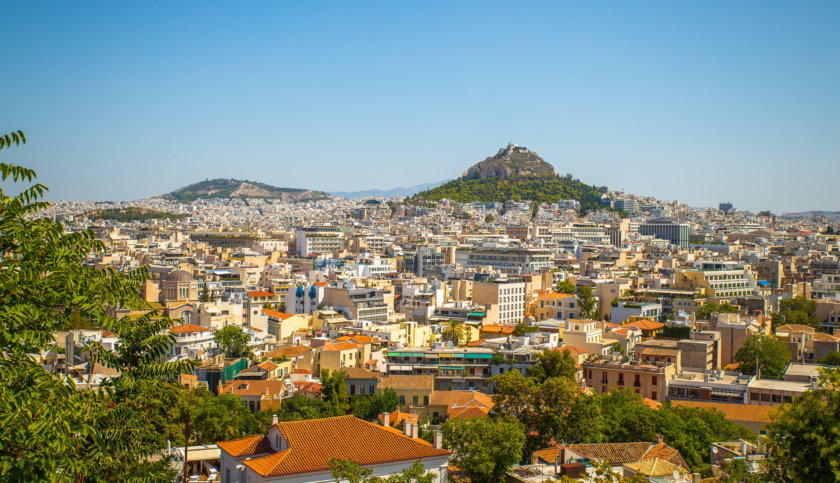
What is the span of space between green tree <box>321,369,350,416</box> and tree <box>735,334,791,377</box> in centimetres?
1669

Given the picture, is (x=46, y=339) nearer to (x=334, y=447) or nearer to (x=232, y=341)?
(x=334, y=447)

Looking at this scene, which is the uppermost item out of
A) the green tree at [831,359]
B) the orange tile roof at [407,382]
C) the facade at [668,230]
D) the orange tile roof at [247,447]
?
the facade at [668,230]

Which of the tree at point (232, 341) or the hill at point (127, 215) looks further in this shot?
the hill at point (127, 215)

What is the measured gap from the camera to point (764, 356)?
31797mm

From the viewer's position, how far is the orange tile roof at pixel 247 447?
13992 millimetres

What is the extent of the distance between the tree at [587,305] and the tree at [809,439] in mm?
32680

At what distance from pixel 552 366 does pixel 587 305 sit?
17042 millimetres

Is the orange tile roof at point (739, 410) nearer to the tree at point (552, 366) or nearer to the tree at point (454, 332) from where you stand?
the tree at point (552, 366)

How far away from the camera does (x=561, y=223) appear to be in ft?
345

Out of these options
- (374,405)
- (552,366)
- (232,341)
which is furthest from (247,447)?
(232,341)

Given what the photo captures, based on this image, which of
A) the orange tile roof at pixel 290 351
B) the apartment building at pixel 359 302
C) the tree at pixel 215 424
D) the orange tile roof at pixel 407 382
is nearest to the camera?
the tree at pixel 215 424

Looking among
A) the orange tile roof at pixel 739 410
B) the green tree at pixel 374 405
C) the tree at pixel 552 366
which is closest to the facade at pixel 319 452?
the green tree at pixel 374 405

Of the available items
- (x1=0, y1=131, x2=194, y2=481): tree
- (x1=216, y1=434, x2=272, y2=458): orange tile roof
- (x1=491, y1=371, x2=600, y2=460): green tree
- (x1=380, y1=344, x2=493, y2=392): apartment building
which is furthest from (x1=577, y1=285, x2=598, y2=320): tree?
(x1=0, y1=131, x2=194, y2=481): tree

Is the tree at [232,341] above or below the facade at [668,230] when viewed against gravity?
below
